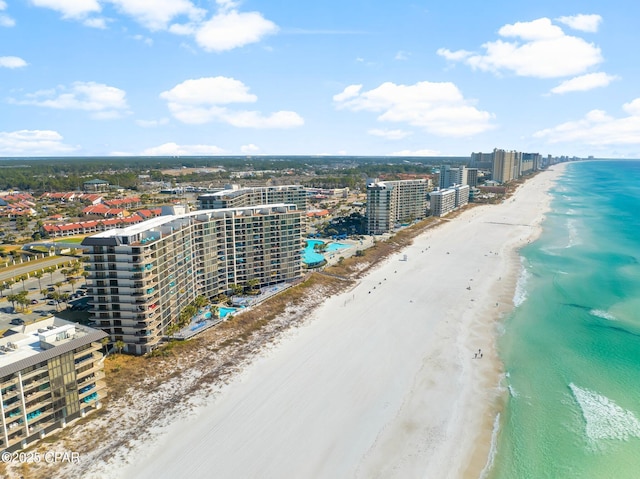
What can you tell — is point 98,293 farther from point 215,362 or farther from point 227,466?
point 227,466

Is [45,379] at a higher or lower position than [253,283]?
higher

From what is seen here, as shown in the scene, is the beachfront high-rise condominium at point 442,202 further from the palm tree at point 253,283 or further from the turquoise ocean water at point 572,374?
the palm tree at point 253,283

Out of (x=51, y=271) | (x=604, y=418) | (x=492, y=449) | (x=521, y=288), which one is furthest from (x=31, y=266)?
(x=604, y=418)

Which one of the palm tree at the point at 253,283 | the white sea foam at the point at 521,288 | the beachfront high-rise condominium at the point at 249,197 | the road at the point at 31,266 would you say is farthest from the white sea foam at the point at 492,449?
the road at the point at 31,266

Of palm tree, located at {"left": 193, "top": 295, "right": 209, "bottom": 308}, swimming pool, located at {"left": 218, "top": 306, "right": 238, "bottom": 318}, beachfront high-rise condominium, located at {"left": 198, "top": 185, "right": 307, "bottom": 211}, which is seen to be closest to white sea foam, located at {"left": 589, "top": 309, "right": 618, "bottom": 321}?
swimming pool, located at {"left": 218, "top": 306, "right": 238, "bottom": 318}

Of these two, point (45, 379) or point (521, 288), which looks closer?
point (45, 379)

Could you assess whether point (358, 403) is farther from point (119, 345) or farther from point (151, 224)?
point (151, 224)
